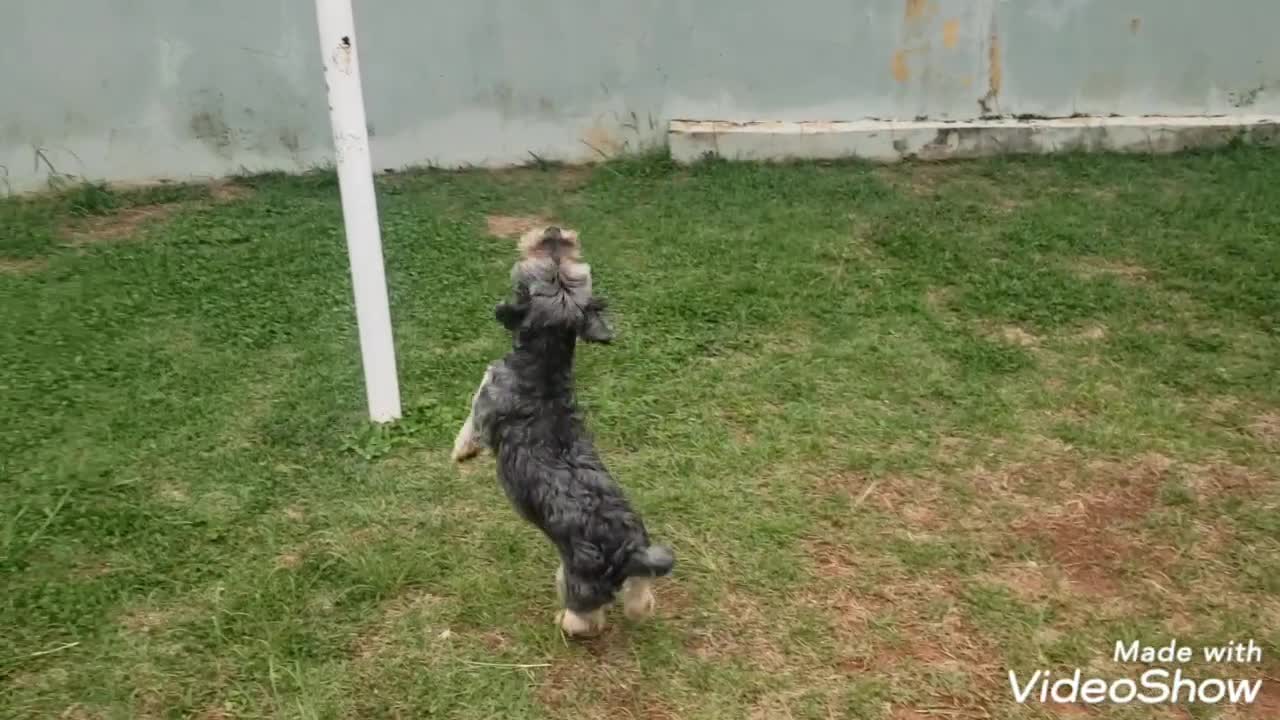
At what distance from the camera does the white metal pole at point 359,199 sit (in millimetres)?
3930

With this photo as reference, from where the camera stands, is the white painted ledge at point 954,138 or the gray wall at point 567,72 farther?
the white painted ledge at point 954,138

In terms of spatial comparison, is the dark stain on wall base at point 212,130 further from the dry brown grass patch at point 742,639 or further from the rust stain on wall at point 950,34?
the dry brown grass patch at point 742,639

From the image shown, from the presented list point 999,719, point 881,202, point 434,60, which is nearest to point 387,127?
point 434,60

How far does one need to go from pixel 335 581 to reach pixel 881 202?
176 inches

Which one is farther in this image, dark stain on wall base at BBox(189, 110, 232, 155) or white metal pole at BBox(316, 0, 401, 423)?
dark stain on wall base at BBox(189, 110, 232, 155)

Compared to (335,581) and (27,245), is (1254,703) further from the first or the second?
(27,245)

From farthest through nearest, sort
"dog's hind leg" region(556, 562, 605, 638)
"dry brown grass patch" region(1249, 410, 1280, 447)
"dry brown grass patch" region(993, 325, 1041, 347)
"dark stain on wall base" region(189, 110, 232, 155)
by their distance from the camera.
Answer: "dark stain on wall base" region(189, 110, 232, 155), "dry brown grass patch" region(993, 325, 1041, 347), "dry brown grass patch" region(1249, 410, 1280, 447), "dog's hind leg" region(556, 562, 605, 638)

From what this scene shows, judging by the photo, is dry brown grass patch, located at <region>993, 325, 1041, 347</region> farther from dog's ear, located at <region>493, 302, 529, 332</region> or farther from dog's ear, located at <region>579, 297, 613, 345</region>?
dog's ear, located at <region>493, 302, 529, 332</region>

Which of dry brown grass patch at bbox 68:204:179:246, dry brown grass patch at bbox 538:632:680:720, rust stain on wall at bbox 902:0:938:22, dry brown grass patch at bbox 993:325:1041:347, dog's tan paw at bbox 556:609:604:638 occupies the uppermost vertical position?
rust stain on wall at bbox 902:0:938:22

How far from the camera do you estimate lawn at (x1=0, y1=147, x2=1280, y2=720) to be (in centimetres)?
326

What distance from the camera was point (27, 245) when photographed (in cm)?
643

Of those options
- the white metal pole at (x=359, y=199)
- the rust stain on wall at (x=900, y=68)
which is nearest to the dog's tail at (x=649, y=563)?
the white metal pole at (x=359, y=199)

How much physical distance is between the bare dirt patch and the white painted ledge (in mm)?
1357

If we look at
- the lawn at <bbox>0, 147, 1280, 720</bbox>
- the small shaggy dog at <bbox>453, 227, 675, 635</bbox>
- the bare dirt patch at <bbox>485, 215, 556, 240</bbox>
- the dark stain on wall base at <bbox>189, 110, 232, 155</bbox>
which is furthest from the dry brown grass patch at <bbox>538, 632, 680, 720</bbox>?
the dark stain on wall base at <bbox>189, 110, 232, 155</bbox>
